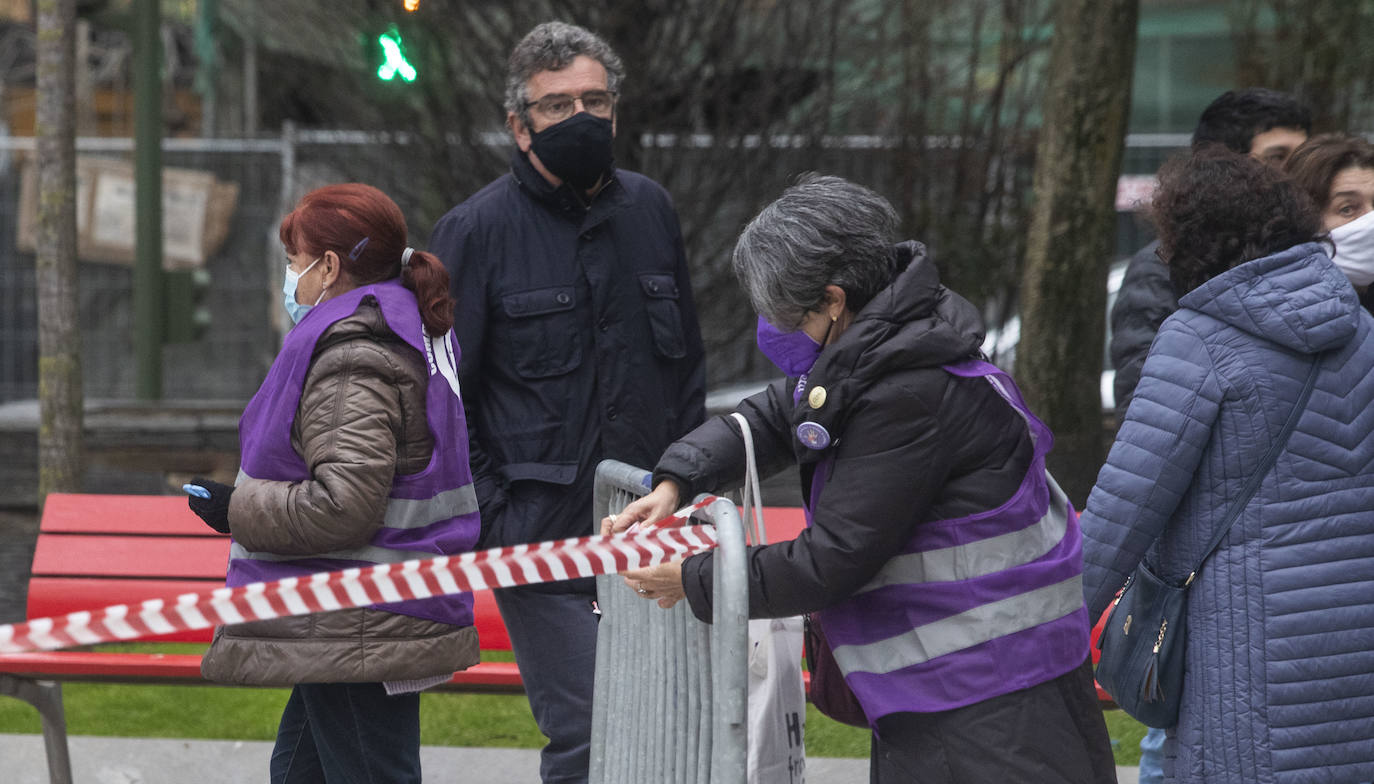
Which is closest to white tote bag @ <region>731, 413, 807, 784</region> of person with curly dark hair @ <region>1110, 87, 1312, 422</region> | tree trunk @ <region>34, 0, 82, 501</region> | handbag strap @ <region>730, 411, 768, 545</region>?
handbag strap @ <region>730, 411, 768, 545</region>

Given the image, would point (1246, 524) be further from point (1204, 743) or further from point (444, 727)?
point (444, 727)

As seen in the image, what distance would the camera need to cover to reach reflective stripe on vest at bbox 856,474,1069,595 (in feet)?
8.48

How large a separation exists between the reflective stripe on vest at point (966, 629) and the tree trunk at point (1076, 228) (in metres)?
3.93

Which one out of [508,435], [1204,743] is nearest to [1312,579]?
[1204,743]

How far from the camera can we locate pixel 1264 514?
9.54 feet

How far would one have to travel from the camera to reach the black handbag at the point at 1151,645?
3016mm

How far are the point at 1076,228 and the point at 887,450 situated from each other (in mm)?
4283

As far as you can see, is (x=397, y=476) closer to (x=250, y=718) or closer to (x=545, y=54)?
(x=545, y=54)

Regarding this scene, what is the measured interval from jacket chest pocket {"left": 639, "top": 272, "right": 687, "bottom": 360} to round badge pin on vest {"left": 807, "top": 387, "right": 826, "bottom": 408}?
52.5 inches

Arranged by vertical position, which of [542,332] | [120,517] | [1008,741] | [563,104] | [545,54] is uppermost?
[545,54]

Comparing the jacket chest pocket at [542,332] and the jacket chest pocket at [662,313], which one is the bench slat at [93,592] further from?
the jacket chest pocket at [662,313]

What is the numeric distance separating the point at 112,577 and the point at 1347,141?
11.9 ft

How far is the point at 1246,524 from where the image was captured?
9.59 feet

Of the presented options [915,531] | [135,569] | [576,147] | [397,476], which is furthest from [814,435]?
[135,569]
